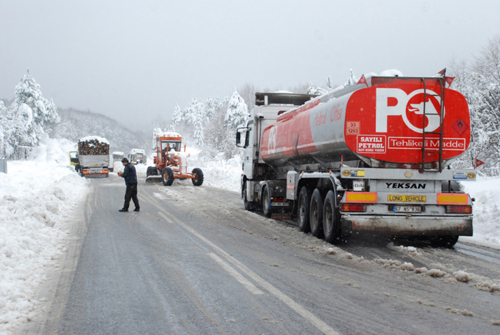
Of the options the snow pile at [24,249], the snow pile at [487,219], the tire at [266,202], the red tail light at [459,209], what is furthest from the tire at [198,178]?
the red tail light at [459,209]

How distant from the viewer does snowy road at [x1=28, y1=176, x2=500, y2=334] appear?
4.21 m

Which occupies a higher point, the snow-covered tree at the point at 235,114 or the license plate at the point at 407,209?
the snow-covered tree at the point at 235,114

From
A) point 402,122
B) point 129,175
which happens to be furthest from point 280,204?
point 402,122

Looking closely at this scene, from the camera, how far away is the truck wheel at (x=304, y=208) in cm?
1005

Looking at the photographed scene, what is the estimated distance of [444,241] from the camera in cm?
836

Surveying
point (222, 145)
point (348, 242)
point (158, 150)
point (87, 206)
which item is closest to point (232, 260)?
point (348, 242)

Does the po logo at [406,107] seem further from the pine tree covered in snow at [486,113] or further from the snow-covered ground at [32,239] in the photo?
the pine tree covered in snow at [486,113]

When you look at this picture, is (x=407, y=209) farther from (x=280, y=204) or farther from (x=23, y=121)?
(x=23, y=121)

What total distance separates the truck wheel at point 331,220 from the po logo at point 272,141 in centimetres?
423

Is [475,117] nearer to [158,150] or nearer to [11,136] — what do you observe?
[158,150]

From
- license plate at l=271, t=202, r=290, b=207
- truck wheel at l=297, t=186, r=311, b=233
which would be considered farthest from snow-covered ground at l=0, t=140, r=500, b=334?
license plate at l=271, t=202, r=290, b=207

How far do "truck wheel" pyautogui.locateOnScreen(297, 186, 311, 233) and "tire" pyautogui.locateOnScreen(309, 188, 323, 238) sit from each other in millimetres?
231

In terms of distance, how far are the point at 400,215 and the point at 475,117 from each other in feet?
65.5

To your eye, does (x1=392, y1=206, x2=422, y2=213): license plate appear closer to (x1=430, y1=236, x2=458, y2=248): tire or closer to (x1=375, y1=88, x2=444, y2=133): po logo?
(x1=430, y1=236, x2=458, y2=248): tire
